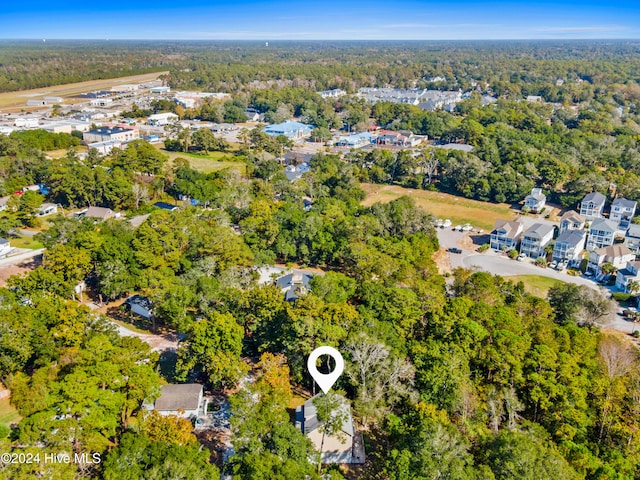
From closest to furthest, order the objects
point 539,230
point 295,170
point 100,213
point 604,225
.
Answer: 1. point 604,225
2. point 539,230
3. point 100,213
4. point 295,170

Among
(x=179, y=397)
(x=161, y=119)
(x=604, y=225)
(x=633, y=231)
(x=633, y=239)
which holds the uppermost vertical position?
(x=161, y=119)

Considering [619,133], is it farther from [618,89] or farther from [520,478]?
[520,478]

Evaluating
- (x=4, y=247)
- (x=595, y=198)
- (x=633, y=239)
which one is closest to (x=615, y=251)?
(x=633, y=239)

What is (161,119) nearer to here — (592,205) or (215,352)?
(592,205)

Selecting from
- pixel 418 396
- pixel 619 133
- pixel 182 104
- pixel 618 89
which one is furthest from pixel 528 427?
pixel 618 89

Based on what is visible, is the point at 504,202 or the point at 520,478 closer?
the point at 520,478

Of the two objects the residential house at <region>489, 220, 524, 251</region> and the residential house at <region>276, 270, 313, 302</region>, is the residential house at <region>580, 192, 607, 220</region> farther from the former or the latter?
the residential house at <region>276, 270, 313, 302</region>

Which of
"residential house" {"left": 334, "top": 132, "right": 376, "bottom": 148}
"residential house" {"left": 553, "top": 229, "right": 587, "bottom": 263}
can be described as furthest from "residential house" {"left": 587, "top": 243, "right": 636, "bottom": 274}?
"residential house" {"left": 334, "top": 132, "right": 376, "bottom": 148}
